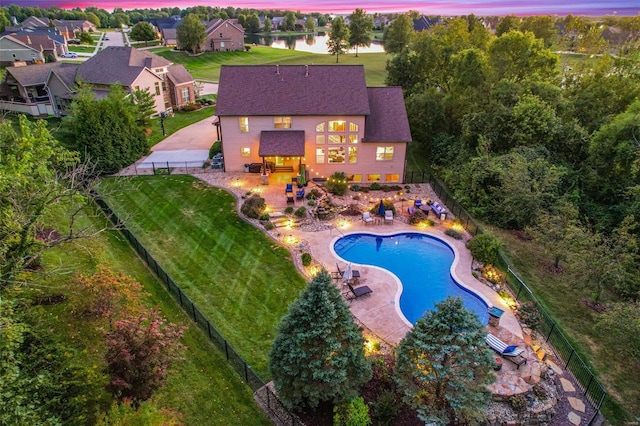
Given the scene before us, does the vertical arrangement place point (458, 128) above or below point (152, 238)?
above

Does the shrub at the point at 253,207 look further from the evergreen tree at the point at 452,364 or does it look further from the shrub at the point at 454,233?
the evergreen tree at the point at 452,364

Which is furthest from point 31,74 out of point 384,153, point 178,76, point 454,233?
point 454,233

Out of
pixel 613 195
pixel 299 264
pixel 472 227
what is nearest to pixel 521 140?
pixel 613 195

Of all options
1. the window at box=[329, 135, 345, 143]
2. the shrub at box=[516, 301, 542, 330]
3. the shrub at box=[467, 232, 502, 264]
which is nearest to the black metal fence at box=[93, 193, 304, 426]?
the shrub at box=[516, 301, 542, 330]

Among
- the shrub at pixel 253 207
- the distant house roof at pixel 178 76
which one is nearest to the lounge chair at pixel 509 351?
the shrub at pixel 253 207

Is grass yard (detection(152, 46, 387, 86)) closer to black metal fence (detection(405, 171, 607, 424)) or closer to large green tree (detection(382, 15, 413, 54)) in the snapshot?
large green tree (detection(382, 15, 413, 54))

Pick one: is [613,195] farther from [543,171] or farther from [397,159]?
[397,159]
